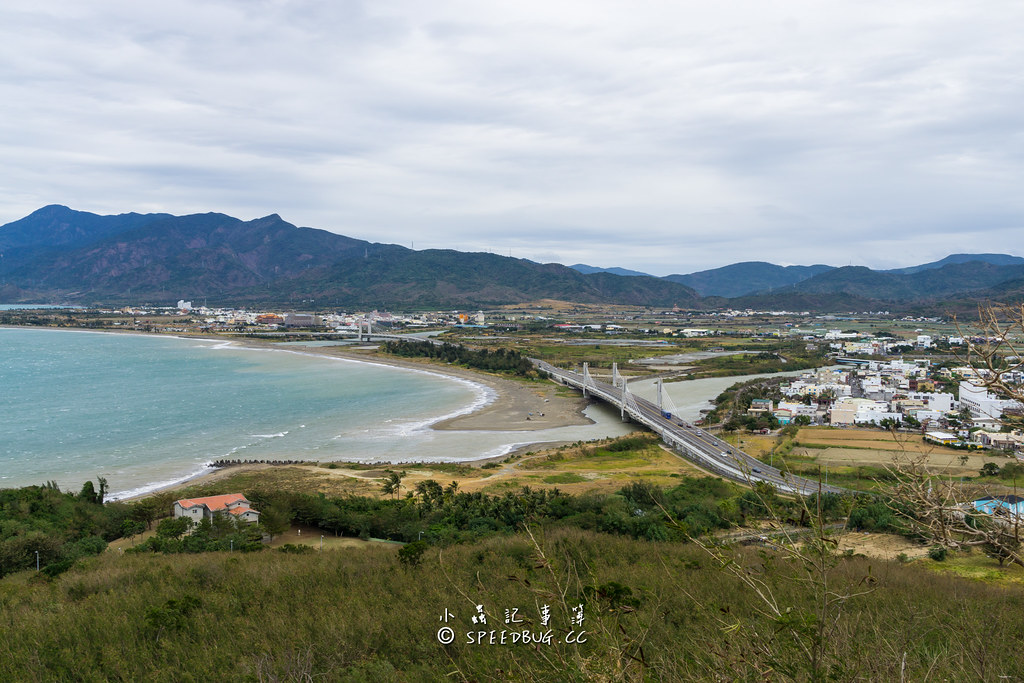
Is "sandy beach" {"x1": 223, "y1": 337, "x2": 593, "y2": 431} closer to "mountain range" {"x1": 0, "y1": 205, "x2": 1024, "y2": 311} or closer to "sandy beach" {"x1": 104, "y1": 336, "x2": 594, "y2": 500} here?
"sandy beach" {"x1": 104, "y1": 336, "x2": 594, "y2": 500}

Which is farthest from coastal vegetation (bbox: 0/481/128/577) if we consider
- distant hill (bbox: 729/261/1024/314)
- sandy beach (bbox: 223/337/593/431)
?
distant hill (bbox: 729/261/1024/314)

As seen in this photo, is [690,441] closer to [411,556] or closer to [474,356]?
[411,556]

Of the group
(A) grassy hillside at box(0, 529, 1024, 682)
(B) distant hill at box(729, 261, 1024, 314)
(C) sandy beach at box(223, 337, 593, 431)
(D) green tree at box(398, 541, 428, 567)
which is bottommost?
(C) sandy beach at box(223, 337, 593, 431)

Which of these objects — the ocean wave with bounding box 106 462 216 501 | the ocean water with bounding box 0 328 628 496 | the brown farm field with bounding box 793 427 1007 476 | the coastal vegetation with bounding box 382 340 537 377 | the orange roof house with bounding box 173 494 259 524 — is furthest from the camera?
the coastal vegetation with bounding box 382 340 537 377

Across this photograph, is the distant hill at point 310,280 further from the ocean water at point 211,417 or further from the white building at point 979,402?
the white building at point 979,402

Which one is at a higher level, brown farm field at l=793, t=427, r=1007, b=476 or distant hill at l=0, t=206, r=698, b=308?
distant hill at l=0, t=206, r=698, b=308

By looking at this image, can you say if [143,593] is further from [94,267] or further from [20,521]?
[94,267]
